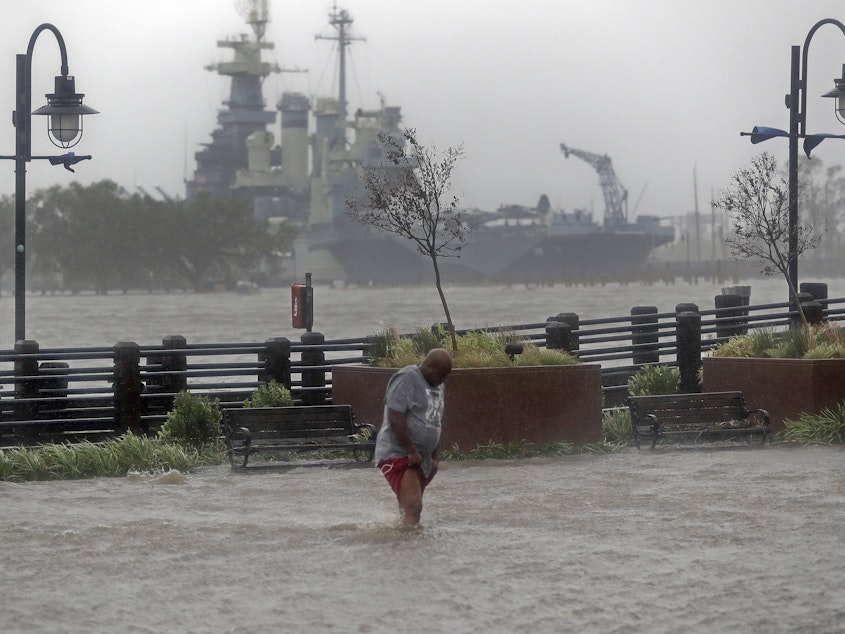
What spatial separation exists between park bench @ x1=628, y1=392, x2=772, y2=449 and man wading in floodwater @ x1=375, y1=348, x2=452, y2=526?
20.5 feet

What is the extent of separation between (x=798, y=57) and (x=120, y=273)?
147228mm

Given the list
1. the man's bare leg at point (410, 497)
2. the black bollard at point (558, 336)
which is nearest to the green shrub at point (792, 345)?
the black bollard at point (558, 336)

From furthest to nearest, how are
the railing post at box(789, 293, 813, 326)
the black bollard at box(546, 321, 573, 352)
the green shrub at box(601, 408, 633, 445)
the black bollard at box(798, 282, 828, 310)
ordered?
the black bollard at box(798, 282, 828, 310), the railing post at box(789, 293, 813, 326), the black bollard at box(546, 321, 573, 352), the green shrub at box(601, 408, 633, 445)

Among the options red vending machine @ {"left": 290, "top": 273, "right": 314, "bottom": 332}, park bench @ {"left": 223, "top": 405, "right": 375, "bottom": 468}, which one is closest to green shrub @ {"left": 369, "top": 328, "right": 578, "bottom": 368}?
park bench @ {"left": 223, "top": 405, "right": 375, "bottom": 468}

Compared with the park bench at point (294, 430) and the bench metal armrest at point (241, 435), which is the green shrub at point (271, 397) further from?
the bench metal armrest at point (241, 435)

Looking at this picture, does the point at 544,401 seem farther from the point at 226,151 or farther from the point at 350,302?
the point at 226,151

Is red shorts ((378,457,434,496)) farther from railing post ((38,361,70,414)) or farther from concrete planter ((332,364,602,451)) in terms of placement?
railing post ((38,361,70,414))

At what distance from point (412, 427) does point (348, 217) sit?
164 meters

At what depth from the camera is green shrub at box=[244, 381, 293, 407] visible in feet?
51.5

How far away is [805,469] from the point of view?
526 inches

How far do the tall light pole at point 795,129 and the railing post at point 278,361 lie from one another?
8256 millimetres

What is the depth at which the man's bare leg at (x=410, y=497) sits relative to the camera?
31.9 feet

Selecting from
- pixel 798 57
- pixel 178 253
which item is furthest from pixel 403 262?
pixel 798 57

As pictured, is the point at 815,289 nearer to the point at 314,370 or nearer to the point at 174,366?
the point at 314,370
